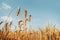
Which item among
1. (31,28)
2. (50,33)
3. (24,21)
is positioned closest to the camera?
(50,33)

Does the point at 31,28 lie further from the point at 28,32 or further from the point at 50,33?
the point at 50,33

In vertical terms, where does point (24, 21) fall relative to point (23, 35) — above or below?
above

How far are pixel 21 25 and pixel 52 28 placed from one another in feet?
1.61

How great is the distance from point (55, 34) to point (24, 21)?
0.50 meters

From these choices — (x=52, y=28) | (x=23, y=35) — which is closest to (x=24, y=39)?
(x=23, y=35)

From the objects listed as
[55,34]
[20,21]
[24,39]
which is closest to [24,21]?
[20,21]

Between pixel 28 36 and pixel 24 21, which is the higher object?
pixel 24 21

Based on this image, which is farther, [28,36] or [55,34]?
[28,36]

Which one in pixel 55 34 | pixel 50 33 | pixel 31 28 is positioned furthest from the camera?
pixel 31 28

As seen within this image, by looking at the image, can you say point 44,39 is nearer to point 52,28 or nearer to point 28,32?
point 52,28

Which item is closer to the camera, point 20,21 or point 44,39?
point 44,39

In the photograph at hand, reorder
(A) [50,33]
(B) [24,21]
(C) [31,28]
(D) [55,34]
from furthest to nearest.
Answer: (C) [31,28] → (B) [24,21] → (D) [55,34] → (A) [50,33]

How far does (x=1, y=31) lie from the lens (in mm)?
2975

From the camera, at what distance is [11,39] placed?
9.95ft
